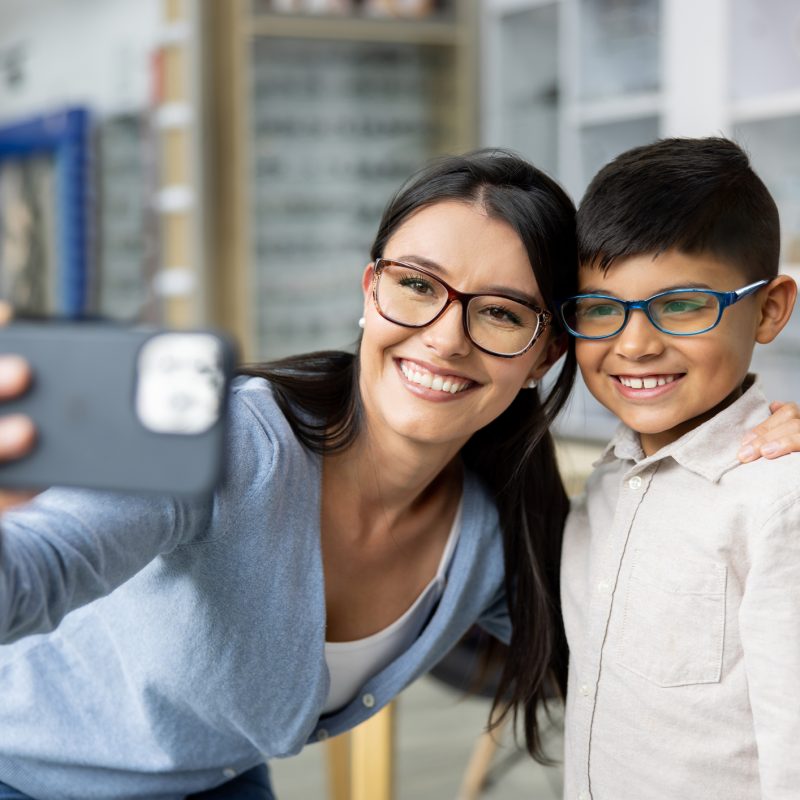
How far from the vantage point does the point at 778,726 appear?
0.93 meters

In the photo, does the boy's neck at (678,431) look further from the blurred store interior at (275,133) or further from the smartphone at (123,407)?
the blurred store interior at (275,133)

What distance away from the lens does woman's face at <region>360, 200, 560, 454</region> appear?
1.12 meters

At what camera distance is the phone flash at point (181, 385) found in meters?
0.62

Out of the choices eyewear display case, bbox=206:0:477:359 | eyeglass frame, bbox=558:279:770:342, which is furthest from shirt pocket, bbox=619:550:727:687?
eyewear display case, bbox=206:0:477:359

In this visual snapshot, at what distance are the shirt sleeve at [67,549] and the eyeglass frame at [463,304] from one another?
0.34 metres

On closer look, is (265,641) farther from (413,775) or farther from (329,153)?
(329,153)

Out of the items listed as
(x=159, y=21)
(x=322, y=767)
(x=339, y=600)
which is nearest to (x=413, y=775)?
(x=322, y=767)

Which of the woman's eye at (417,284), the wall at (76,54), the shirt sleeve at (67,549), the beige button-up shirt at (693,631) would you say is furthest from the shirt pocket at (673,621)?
the wall at (76,54)

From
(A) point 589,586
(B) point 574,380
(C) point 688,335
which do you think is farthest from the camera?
(B) point 574,380

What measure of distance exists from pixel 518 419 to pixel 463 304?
0.84ft

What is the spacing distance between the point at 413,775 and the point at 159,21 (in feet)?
8.26

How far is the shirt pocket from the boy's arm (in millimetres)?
47

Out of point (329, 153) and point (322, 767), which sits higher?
point (329, 153)

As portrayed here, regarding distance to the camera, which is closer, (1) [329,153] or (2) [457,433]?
(2) [457,433]
